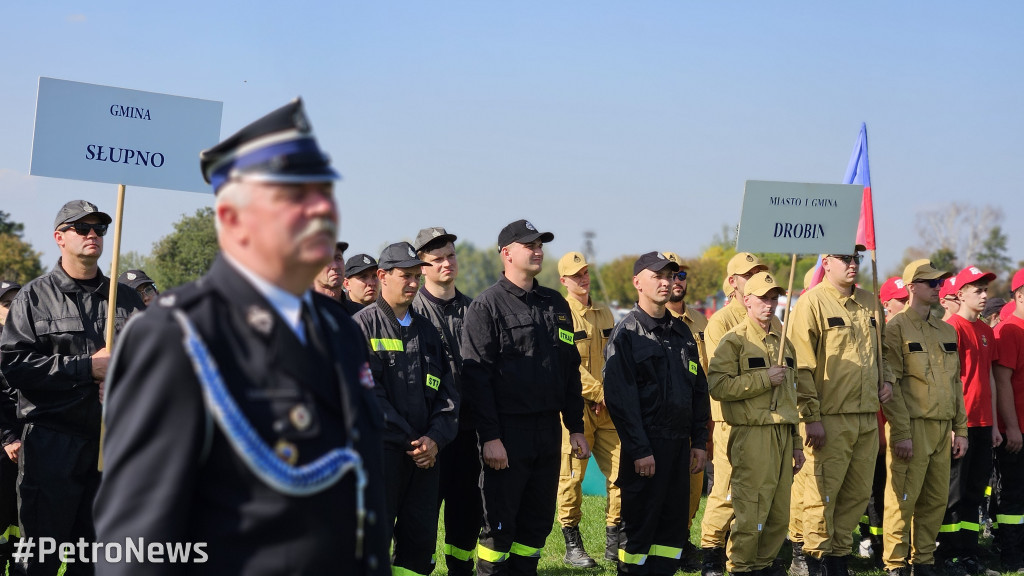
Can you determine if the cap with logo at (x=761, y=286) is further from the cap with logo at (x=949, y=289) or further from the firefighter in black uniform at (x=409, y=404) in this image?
the firefighter in black uniform at (x=409, y=404)

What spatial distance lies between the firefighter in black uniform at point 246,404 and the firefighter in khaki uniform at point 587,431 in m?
6.19

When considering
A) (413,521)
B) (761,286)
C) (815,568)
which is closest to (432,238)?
(413,521)

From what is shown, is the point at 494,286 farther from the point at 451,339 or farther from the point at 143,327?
the point at 143,327

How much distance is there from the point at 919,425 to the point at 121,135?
6.87m

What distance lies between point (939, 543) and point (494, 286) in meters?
5.22

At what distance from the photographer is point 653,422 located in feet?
22.8

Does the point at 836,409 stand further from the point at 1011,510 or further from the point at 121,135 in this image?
the point at 121,135

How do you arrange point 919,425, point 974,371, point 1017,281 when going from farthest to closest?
point 1017,281, point 974,371, point 919,425

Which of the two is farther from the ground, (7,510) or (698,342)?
(698,342)

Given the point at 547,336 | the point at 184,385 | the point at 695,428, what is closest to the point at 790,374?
the point at 695,428

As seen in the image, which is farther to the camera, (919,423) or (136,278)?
(136,278)

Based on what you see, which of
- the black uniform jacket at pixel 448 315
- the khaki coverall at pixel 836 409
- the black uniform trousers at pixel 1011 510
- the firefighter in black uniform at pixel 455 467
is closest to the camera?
the firefighter in black uniform at pixel 455 467

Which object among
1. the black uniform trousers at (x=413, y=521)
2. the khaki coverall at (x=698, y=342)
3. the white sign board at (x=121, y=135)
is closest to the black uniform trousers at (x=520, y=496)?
the black uniform trousers at (x=413, y=521)

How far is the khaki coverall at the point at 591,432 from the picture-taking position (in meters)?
8.71
